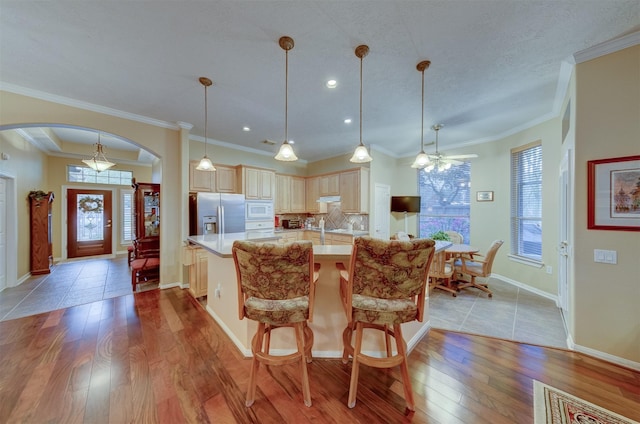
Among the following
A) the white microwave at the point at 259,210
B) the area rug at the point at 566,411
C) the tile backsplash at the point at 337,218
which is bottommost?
the area rug at the point at 566,411

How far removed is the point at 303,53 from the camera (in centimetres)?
221

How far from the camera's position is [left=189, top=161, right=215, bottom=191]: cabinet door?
4.44 metres

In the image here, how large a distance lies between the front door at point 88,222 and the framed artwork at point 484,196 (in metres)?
10.1

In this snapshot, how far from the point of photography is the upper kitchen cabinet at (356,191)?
17.2ft

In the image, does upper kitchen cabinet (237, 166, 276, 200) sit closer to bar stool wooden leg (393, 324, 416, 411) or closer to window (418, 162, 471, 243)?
window (418, 162, 471, 243)

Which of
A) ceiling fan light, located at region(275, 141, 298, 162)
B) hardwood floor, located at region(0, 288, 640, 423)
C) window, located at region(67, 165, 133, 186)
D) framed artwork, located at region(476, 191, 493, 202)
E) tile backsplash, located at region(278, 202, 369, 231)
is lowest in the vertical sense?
hardwood floor, located at region(0, 288, 640, 423)

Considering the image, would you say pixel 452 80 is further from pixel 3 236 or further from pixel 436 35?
pixel 3 236

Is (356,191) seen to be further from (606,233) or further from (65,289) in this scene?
(65,289)

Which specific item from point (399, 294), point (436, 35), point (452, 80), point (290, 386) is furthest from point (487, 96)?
point (290, 386)

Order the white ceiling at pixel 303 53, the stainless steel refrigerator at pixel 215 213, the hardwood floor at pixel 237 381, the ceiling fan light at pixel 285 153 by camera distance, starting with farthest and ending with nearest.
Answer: the stainless steel refrigerator at pixel 215 213 → the ceiling fan light at pixel 285 153 → the white ceiling at pixel 303 53 → the hardwood floor at pixel 237 381

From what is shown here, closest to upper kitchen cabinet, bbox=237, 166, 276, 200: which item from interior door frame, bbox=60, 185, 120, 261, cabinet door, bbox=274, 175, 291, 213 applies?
cabinet door, bbox=274, 175, 291, 213

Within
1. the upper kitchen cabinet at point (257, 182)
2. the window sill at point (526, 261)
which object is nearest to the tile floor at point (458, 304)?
the window sill at point (526, 261)

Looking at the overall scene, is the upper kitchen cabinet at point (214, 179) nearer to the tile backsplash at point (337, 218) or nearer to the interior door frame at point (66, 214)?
→ the tile backsplash at point (337, 218)

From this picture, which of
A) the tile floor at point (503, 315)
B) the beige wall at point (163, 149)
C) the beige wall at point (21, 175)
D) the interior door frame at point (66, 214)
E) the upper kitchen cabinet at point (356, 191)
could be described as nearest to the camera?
the tile floor at point (503, 315)
